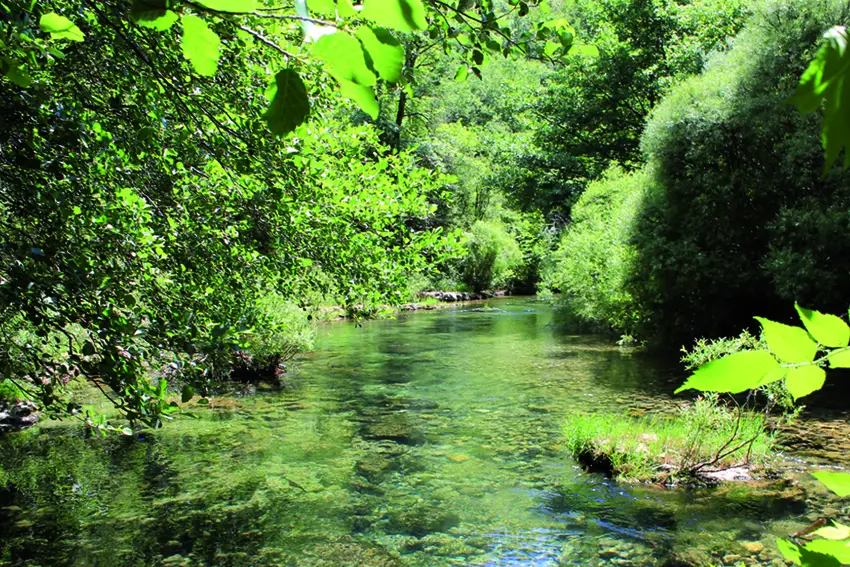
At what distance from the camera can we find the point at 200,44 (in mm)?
1150

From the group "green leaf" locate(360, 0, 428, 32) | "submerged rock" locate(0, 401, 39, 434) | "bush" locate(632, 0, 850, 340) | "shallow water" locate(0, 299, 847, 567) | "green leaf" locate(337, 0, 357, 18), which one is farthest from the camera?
"bush" locate(632, 0, 850, 340)

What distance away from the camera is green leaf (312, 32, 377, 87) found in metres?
1.00

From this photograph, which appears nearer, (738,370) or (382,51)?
(738,370)

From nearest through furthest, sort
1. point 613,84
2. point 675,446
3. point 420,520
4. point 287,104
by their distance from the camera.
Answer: point 287,104 < point 420,520 < point 675,446 < point 613,84

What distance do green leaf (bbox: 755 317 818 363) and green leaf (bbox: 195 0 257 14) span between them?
851mm

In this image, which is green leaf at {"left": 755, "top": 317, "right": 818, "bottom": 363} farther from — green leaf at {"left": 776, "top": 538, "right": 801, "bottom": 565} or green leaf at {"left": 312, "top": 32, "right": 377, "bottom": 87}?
green leaf at {"left": 312, "top": 32, "right": 377, "bottom": 87}

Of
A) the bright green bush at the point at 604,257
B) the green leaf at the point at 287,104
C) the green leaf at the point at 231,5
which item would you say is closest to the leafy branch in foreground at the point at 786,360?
the green leaf at the point at 287,104

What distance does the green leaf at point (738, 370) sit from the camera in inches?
28.6

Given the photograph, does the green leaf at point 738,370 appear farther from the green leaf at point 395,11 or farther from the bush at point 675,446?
A: the bush at point 675,446

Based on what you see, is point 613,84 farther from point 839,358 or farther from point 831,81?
point 831,81

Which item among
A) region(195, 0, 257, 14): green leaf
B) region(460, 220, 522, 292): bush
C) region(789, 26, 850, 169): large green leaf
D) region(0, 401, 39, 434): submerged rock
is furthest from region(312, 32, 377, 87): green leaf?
region(460, 220, 522, 292): bush

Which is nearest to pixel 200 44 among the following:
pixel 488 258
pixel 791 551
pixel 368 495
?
pixel 791 551

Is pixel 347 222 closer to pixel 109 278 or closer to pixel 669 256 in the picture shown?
pixel 109 278

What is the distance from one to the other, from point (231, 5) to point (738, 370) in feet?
2.89
